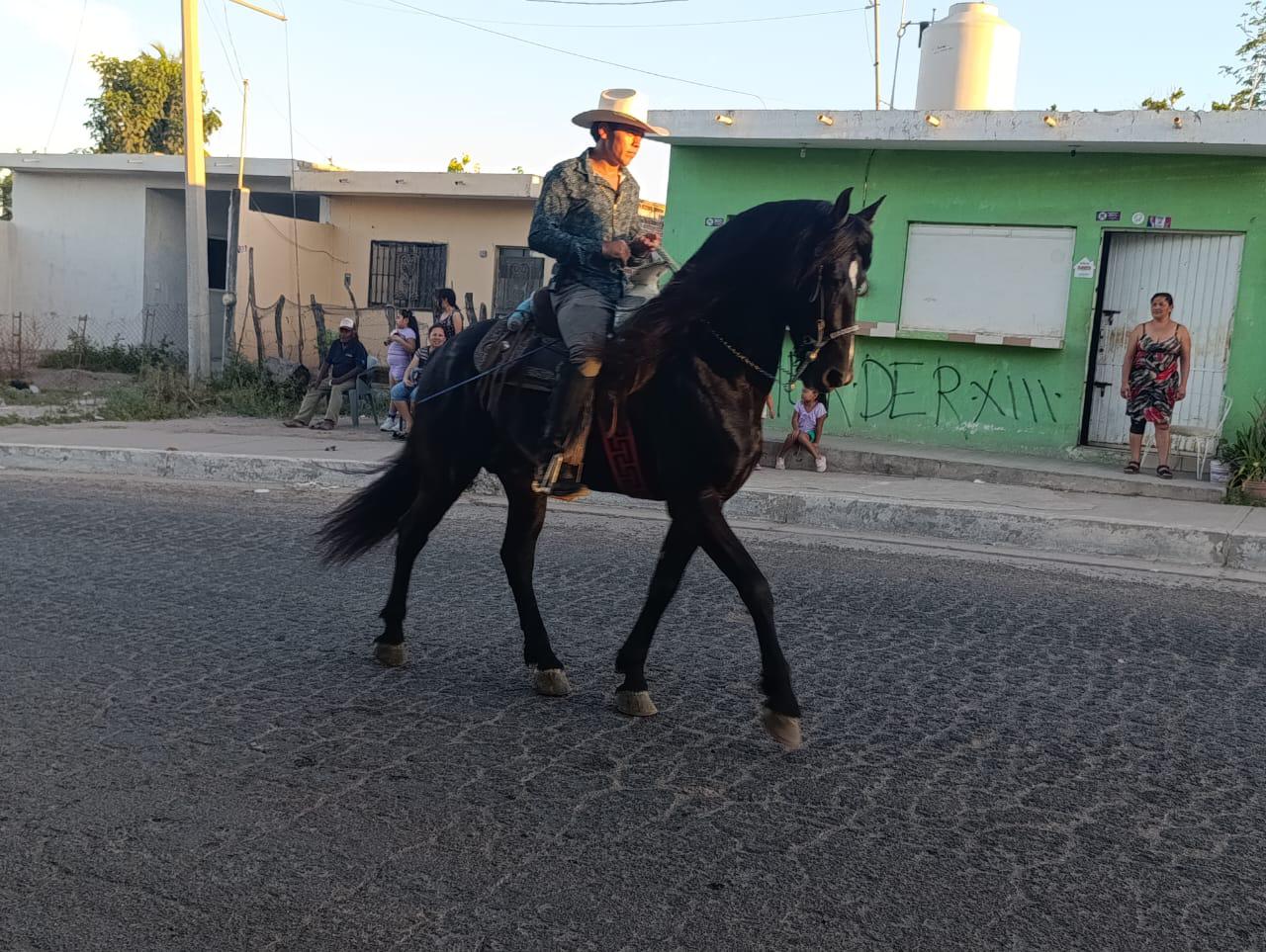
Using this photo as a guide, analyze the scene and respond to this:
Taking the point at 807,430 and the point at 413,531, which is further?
the point at 807,430

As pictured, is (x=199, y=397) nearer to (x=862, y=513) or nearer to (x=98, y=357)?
(x=98, y=357)

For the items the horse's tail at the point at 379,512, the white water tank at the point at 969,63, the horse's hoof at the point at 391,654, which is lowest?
the horse's hoof at the point at 391,654

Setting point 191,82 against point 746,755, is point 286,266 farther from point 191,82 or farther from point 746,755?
point 746,755

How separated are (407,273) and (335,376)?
8.02m

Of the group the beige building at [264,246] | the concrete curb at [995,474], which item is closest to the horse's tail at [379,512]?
the concrete curb at [995,474]

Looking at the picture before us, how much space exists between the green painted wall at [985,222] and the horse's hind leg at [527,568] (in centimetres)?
946

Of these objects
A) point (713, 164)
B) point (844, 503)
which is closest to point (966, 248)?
point (713, 164)

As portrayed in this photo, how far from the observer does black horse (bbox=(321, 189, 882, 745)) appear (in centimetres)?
441

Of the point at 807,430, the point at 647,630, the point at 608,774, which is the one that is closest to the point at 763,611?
the point at 647,630

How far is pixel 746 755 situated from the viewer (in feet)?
14.4

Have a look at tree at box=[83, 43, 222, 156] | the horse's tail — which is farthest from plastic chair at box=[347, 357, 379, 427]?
tree at box=[83, 43, 222, 156]

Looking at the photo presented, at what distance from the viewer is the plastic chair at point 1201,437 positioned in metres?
12.4

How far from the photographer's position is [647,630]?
193 inches

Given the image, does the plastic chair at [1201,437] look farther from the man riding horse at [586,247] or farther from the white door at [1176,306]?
the man riding horse at [586,247]
